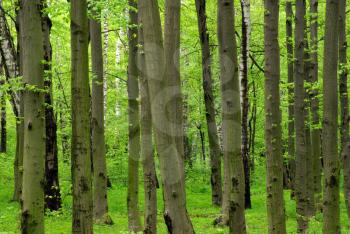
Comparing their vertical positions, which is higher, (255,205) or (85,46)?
(85,46)

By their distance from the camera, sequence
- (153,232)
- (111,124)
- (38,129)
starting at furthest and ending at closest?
(111,124) → (153,232) → (38,129)

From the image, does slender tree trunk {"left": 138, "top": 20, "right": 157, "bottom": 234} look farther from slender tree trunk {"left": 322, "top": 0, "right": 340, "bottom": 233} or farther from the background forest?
slender tree trunk {"left": 322, "top": 0, "right": 340, "bottom": 233}

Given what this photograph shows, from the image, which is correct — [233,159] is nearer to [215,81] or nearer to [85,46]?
[85,46]

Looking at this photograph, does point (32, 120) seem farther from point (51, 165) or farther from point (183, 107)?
point (183, 107)

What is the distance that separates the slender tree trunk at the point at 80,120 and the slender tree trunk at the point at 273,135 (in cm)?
303

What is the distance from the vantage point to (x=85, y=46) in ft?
19.7

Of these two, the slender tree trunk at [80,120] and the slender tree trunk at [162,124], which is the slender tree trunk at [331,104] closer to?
the slender tree trunk at [162,124]

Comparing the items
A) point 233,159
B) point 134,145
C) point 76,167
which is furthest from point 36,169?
point 134,145

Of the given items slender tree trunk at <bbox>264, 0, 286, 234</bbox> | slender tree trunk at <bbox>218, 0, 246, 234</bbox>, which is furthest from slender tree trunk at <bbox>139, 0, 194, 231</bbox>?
slender tree trunk at <bbox>264, 0, 286, 234</bbox>

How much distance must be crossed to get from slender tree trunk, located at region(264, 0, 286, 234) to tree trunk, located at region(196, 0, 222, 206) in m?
8.35

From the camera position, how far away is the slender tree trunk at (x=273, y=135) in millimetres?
7406

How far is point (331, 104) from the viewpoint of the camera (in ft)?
21.7

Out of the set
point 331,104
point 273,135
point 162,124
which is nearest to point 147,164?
point 273,135

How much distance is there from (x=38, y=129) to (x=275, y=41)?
4040 millimetres
